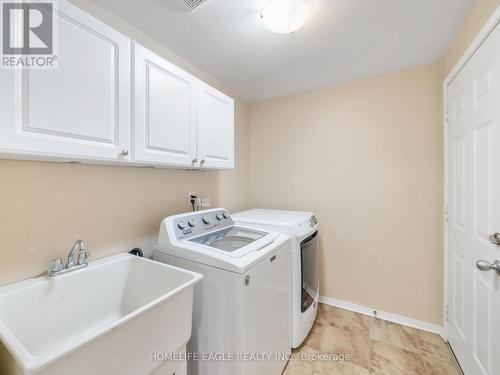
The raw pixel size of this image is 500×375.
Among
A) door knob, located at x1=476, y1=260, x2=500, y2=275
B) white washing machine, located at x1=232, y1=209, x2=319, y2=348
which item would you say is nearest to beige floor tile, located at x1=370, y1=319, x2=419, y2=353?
white washing machine, located at x1=232, y1=209, x2=319, y2=348

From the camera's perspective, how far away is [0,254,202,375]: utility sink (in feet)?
2.10

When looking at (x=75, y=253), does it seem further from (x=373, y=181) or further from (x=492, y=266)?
(x=373, y=181)

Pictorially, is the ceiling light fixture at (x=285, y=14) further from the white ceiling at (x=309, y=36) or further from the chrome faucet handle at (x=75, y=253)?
the chrome faucet handle at (x=75, y=253)

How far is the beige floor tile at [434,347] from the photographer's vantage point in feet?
5.38

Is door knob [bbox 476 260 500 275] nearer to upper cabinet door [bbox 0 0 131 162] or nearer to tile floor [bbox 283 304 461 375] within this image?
tile floor [bbox 283 304 461 375]

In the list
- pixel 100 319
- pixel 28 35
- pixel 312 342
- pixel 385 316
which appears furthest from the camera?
pixel 385 316

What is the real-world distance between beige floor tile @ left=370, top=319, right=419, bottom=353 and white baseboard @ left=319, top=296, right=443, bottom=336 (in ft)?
0.15

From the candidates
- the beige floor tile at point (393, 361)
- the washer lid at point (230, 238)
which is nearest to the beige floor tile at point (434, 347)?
the beige floor tile at point (393, 361)

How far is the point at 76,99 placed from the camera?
902 mm

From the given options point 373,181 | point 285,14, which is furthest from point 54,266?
point 373,181

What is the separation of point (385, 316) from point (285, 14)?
106 inches

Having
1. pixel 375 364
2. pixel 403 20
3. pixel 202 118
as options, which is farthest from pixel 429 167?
pixel 202 118

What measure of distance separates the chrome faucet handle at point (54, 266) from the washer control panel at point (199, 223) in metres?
0.58

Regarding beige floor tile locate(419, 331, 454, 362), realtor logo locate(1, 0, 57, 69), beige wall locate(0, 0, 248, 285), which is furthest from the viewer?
beige floor tile locate(419, 331, 454, 362)
